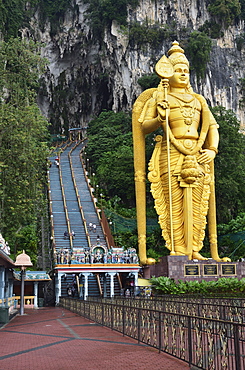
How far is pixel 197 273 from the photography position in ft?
61.7

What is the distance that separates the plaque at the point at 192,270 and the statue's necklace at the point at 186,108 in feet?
19.4

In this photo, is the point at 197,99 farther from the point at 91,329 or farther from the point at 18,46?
the point at 91,329

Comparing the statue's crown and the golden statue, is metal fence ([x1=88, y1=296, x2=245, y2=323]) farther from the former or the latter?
the statue's crown

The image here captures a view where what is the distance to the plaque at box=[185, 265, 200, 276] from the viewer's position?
61.2 ft

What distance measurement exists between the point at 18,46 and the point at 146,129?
783 cm

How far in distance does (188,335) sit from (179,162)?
14553 millimetres

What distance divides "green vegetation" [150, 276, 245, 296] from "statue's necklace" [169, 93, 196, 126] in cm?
667

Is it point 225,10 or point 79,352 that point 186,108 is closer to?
point 79,352

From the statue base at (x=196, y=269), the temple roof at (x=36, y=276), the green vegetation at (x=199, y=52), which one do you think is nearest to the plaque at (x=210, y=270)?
the statue base at (x=196, y=269)

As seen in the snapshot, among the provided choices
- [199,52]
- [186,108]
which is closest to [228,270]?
[186,108]

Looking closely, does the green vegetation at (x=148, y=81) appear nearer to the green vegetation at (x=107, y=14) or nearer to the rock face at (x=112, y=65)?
the rock face at (x=112, y=65)

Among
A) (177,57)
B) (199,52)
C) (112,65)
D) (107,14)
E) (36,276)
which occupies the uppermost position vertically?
(107,14)

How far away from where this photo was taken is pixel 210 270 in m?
19.0

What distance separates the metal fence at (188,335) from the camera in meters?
4.87
